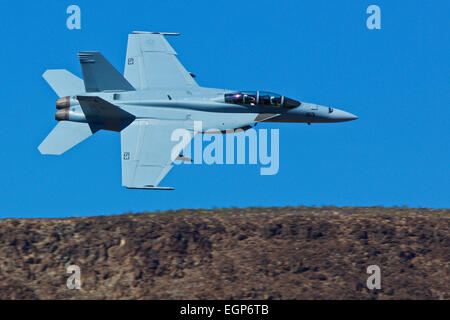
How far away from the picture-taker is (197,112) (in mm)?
41531

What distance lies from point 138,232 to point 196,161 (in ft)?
29.2

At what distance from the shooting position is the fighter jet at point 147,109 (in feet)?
133

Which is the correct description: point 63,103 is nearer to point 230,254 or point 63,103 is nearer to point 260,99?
point 260,99

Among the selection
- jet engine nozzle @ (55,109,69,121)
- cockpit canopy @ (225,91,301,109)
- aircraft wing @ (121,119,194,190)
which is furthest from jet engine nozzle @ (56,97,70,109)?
cockpit canopy @ (225,91,301,109)

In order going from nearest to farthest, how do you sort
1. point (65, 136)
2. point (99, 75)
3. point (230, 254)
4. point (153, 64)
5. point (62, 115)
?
1. point (65, 136)
2. point (62, 115)
3. point (99, 75)
4. point (153, 64)
5. point (230, 254)

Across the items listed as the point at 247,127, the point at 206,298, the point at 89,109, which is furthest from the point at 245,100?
the point at 206,298

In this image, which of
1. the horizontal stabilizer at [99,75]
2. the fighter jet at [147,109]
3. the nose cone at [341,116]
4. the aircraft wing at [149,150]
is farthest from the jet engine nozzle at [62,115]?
the nose cone at [341,116]

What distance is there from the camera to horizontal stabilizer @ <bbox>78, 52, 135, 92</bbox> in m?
41.8

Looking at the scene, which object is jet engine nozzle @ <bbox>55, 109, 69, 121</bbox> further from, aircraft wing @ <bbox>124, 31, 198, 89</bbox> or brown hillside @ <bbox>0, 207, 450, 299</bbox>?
brown hillside @ <bbox>0, 207, 450, 299</bbox>

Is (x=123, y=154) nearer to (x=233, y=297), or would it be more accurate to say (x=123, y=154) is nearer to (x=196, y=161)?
(x=196, y=161)

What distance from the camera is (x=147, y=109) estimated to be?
4131 cm

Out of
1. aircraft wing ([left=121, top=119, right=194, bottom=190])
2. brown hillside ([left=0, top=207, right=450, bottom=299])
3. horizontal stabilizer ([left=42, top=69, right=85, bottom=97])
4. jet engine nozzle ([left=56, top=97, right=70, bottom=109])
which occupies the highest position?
horizontal stabilizer ([left=42, top=69, right=85, bottom=97])

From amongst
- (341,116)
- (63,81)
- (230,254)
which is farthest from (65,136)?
(341,116)

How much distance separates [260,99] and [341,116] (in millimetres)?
4071
